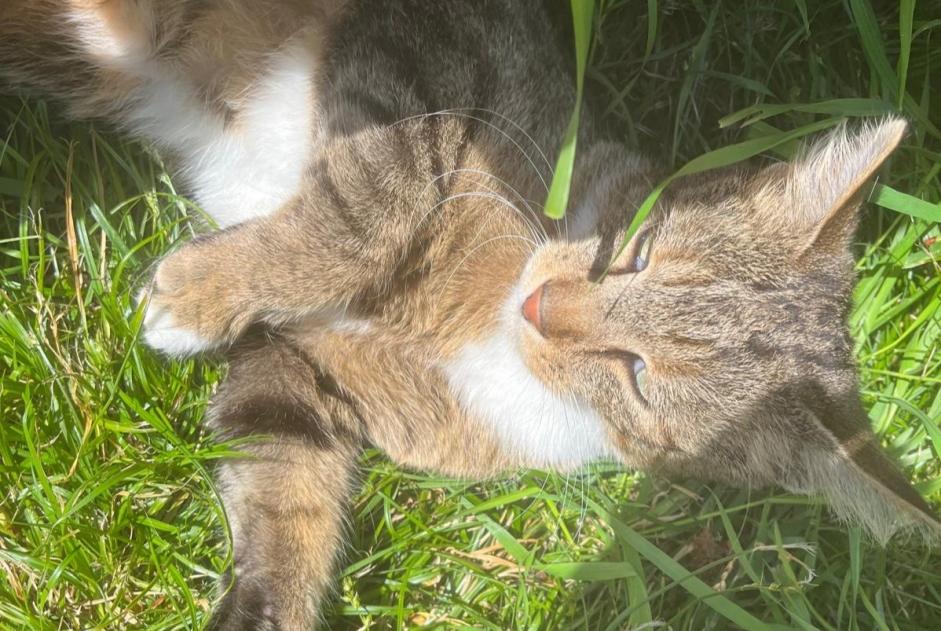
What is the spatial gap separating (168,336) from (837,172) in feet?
5.57

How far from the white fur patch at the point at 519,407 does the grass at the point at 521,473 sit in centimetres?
20

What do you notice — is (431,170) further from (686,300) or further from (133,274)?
(133,274)

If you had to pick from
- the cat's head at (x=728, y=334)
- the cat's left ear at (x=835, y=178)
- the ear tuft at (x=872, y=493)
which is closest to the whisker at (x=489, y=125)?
the cat's head at (x=728, y=334)

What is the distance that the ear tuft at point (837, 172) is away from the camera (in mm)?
1808

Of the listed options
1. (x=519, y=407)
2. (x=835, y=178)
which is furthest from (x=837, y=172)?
(x=519, y=407)

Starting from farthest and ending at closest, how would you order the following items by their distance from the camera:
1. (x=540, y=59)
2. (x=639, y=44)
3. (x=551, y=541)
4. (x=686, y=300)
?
(x=639, y=44) → (x=551, y=541) → (x=540, y=59) → (x=686, y=300)

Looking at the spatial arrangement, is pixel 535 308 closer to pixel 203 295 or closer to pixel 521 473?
pixel 521 473

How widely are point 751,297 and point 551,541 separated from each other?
1042 millimetres

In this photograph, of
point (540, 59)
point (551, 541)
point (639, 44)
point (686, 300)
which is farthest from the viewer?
point (639, 44)

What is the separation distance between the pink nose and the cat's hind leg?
0.57 metres

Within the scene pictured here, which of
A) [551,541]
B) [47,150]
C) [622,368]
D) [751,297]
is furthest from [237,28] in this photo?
[551,541]

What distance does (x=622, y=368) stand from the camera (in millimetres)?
1905

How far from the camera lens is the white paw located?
1911 millimetres

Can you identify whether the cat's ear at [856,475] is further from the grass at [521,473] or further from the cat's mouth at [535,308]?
the cat's mouth at [535,308]
